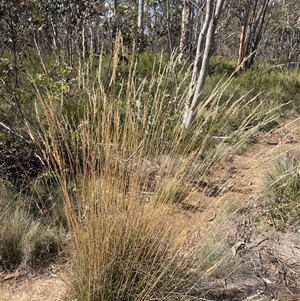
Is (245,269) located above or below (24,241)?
below

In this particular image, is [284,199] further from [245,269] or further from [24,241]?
[24,241]

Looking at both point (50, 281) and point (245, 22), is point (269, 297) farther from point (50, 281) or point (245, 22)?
point (245, 22)

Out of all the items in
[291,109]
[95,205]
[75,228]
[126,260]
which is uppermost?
[95,205]

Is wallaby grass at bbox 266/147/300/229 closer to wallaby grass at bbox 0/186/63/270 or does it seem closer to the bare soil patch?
the bare soil patch

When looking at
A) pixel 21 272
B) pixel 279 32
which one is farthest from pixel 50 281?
pixel 279 32

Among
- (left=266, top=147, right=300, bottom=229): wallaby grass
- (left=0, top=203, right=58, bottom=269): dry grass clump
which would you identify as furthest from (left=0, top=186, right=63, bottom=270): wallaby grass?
(left=266, top=147, right=300, bottom=229): wallaby grass

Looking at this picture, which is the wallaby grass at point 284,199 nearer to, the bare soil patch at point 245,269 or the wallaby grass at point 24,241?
the bare soil patch at point 245,269

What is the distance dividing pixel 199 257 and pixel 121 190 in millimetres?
726

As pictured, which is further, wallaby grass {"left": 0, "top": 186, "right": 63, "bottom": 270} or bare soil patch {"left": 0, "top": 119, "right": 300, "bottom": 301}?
wallaby grass {"left": 0, "top": 186, "right": 63, "bottom": 270}

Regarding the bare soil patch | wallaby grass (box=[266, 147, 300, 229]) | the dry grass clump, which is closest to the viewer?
the bare soil patch

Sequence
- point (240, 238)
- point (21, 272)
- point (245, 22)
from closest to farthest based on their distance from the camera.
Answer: point (21, 272) → point (240, 238) → point (245, 22)

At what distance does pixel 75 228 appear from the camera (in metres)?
1.81

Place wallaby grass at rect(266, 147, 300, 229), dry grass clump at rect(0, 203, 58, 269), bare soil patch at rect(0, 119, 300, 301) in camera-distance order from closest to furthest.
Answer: bare soil patch at rect(0, 119, 300, 301) → dry grass clump at rect(0, 203, 58, 269) → wallaby grass at rect(266, 147, 300, 229)

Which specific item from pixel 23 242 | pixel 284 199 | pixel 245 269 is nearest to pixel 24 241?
pixel 23 242
